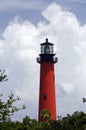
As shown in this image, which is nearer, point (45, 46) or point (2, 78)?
point (2, 78)

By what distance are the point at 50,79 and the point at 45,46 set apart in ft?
28.0

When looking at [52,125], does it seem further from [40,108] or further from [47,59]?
[47,59]

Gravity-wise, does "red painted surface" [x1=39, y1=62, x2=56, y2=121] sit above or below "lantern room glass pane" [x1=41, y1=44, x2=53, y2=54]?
below

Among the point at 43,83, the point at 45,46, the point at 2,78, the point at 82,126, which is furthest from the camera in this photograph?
the point at 45,46

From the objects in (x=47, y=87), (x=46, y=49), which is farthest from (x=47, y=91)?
(x=46, y=49)

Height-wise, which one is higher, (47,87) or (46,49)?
(46,49)

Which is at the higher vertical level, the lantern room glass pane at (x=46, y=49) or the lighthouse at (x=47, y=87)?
the lantern room glass pane at (x=46, y=49)

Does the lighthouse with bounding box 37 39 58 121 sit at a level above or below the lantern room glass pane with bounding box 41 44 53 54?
below

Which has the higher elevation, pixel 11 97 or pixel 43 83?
pixel 43 83

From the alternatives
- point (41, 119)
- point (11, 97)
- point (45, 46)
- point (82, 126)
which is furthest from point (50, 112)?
point (11, 97)

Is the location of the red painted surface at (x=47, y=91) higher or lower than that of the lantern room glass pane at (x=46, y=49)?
lower

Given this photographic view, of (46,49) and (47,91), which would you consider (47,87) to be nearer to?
(47,91)

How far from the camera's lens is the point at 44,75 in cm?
8100

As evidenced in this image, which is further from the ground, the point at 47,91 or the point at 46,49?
the point at 46,49
